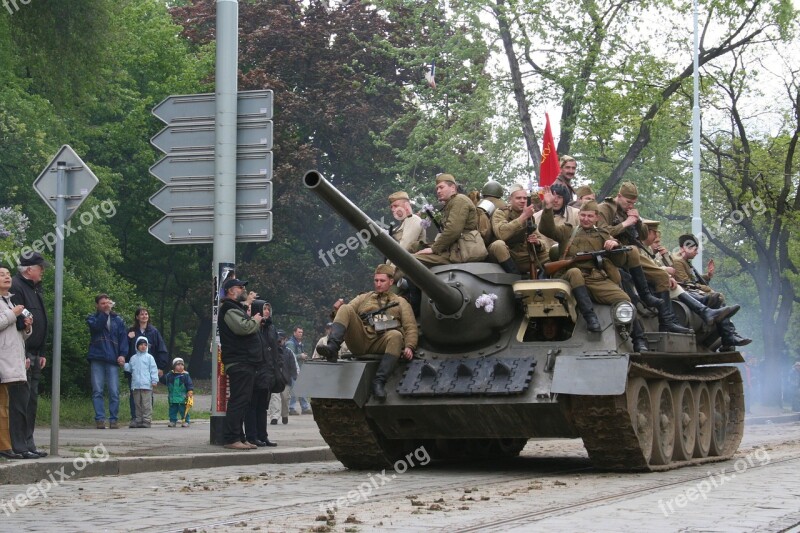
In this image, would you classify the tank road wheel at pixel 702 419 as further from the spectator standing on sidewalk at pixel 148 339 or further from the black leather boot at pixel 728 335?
the spectator standing on sidewalk at pixel 148 339

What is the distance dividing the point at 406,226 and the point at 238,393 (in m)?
2.63

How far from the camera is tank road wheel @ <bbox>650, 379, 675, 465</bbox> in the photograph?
45.1ft

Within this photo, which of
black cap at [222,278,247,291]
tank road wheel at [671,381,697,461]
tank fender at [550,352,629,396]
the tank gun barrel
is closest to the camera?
the tank gun barrel

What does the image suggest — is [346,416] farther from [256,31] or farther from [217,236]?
[256,31]

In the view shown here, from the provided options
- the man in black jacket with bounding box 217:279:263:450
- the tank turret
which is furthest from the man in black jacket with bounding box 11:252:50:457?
the tank turret

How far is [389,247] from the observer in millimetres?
12438

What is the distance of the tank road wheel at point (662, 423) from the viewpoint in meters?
13.7

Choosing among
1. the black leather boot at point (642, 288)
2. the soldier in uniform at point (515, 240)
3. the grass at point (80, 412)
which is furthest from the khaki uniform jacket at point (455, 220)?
the grass at point (80, 412)

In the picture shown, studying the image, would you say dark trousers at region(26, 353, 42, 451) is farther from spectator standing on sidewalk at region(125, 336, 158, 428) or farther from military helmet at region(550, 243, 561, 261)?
spectator standing on sidewalk at region(125, 336, 158, 428)

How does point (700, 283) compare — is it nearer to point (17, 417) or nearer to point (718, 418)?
point (718, 418)

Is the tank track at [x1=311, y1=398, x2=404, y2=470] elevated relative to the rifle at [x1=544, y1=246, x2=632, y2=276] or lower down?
lower down

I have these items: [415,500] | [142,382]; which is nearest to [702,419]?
[415,500]

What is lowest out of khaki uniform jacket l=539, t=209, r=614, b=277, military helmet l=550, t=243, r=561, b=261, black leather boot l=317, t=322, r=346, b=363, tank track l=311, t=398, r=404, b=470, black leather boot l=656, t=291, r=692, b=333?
tank track l=311, t=398, r=404, b=470

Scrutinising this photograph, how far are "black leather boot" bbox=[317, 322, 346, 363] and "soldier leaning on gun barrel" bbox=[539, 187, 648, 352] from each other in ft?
7.50
